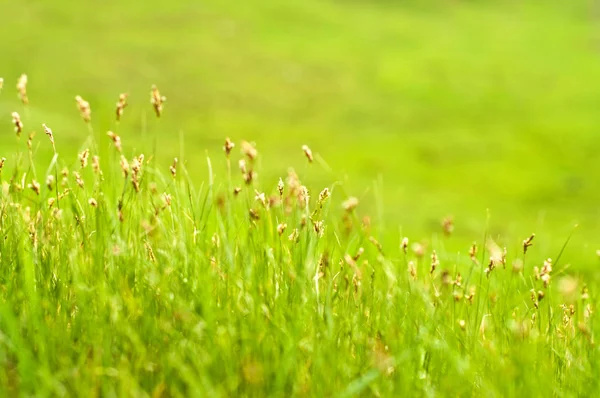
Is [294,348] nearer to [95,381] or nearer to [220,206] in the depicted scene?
[95,381]

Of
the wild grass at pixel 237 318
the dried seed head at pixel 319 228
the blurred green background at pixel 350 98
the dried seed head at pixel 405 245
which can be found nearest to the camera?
the wild grass at pixel 237 318

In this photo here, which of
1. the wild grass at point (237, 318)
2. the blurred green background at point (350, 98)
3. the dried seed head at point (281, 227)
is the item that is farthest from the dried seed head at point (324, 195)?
the blurred green background at point (350, 98)

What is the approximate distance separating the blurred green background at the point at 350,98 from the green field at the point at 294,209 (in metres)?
0.63

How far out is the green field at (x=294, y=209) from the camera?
3.47 metres

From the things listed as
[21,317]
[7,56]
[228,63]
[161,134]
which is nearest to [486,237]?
[21,317]

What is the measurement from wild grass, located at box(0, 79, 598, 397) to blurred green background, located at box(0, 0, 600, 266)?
98705mm

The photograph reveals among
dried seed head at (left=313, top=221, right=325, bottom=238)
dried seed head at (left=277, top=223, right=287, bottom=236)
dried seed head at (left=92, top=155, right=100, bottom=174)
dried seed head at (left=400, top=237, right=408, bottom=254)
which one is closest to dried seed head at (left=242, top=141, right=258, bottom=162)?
dried seed head at (left=277, top=223, right=287, bottom=236)

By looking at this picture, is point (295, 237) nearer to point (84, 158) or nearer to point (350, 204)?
point (350, 204)

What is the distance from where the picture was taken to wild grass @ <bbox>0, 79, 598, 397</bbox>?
3342 millimetres

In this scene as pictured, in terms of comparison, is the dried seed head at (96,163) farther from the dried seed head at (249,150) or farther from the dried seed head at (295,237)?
the dried seed head at (295,237)

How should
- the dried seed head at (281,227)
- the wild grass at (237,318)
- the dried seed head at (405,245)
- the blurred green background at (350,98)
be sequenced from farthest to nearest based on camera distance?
the blurred green background at (350,98), the dried seed head at (405,245), the dried seed head at (281,227), the wild grass at (237,318)

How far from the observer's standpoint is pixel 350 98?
164 metres

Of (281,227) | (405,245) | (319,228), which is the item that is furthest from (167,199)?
(405,245)

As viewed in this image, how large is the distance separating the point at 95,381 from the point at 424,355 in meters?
1.52
